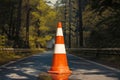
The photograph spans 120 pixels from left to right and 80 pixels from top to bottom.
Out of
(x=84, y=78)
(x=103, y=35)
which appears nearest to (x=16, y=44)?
(x=103, y=35)

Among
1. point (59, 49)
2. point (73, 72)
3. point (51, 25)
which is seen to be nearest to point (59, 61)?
point (59, 49)

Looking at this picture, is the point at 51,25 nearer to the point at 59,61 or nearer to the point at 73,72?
the point at 73,72

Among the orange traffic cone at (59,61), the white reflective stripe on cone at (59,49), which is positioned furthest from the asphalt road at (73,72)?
the white reflective stripe on cone at (59,49)

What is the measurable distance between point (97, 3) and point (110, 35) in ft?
19.7

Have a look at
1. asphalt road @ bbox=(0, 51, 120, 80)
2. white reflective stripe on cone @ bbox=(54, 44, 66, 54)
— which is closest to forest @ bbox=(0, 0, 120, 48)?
asphalt road @ bbox=(0, 51, 120, 80)

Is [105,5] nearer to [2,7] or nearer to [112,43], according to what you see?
[112,43]

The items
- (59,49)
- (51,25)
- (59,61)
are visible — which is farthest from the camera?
(51,25)

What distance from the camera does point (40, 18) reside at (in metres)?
103

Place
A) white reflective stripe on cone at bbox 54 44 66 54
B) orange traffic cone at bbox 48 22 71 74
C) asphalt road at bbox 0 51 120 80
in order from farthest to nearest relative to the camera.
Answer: asphalt road at bbox 0 51 120 80, white reflective stripe on cone at bbox 54 44 66 54, orange traffic cone at bbox 48 22 71 74

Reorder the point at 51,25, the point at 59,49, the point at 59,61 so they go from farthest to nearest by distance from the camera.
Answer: the point at 51,25 → the point at 59,49 → the point at 59,61

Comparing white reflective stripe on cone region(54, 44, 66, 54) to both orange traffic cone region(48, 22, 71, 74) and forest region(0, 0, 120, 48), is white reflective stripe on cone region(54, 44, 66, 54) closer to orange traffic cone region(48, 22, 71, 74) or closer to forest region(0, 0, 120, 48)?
orange traffic cone region(48, 22, 71, 74)

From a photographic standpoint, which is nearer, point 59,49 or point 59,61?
point 59,61

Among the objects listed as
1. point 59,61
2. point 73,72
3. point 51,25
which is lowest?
point 73,72

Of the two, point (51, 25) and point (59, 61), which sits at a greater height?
point (51, 25)
